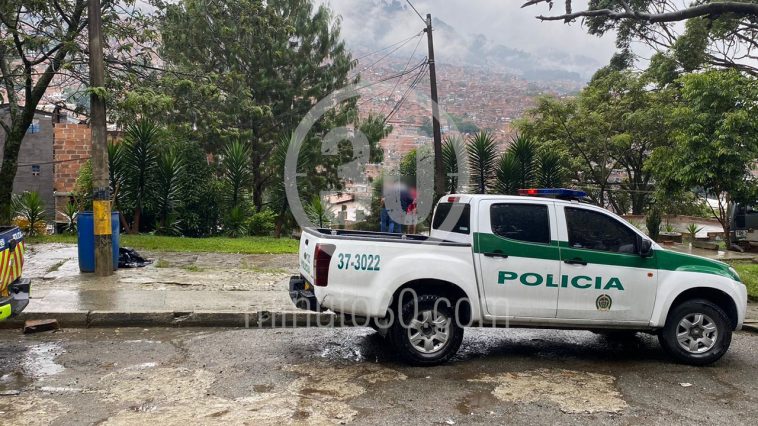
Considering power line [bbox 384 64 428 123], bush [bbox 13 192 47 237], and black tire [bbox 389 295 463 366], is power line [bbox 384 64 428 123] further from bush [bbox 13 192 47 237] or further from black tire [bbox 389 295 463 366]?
black tire [bbox 389 295 463 366]

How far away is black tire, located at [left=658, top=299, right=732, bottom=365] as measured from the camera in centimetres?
653

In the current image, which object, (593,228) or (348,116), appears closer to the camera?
(593,228)

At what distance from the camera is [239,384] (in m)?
5.54

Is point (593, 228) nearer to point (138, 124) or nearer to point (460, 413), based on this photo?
point (460, 413)

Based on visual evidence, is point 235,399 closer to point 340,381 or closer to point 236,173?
point 340,381

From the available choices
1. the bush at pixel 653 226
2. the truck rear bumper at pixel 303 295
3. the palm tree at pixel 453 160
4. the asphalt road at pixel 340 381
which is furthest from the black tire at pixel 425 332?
the bush at pixel 653 226

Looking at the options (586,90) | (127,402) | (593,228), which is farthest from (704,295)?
(586,90)

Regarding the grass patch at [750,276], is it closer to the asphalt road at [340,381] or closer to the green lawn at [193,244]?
the asphalt road at [340,381]

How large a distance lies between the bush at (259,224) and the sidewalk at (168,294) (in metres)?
4.99

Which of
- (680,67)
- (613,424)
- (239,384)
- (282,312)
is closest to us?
(613,424)

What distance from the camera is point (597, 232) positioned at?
6598 millimetres

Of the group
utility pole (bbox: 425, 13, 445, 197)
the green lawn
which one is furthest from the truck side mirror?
utility pole (bbox: 425, 13, 445, 197)

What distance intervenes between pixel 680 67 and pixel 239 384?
24.7 m

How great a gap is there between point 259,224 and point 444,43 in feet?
66.0
